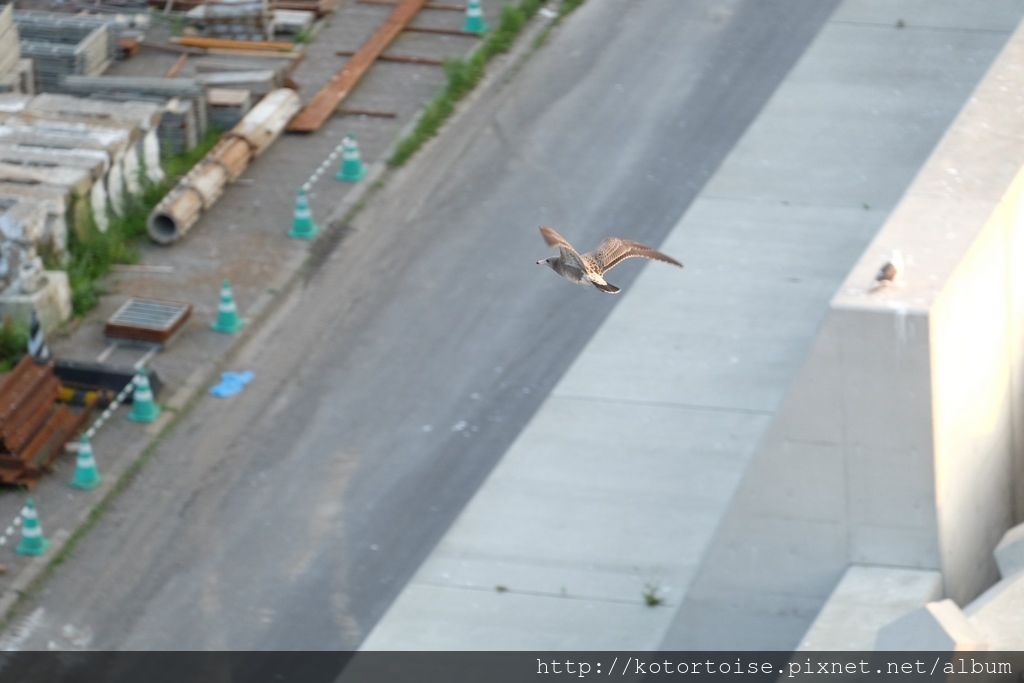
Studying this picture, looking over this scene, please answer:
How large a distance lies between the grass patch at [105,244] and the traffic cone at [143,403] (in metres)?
2.11

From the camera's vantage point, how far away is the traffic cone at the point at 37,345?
810 inches

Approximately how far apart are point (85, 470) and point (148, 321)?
261 cm

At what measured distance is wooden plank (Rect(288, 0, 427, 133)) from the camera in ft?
85.5

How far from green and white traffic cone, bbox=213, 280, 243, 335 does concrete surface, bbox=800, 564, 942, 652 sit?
9224mm

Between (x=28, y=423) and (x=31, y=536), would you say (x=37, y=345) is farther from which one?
(x=31, y=536)

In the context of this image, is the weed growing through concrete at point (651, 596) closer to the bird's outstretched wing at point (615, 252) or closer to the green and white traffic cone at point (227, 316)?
the bird's outstretched wing at point (615, 252)

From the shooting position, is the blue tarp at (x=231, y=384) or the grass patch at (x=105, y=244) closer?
the blue tarp at (x=231, y=384)

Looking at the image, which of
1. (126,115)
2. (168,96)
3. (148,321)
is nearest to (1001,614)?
(148,321)

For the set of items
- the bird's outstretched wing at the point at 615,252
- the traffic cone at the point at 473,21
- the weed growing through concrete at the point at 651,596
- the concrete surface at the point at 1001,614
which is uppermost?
the bird's outstretched wing at the point at 615,252

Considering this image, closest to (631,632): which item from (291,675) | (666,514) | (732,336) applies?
(666,514)

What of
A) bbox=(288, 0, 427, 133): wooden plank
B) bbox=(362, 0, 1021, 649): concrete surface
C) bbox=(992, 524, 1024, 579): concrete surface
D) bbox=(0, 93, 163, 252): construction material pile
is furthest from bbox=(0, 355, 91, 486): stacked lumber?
bbox=(992, 524, 1024, 579): concrete surface

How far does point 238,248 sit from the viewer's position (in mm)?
23719

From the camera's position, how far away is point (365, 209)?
80.3 feet

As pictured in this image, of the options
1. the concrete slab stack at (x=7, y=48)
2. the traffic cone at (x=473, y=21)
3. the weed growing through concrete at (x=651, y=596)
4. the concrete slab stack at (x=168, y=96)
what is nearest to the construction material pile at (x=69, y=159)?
the concrete slab stack at (x=168, y=96)
